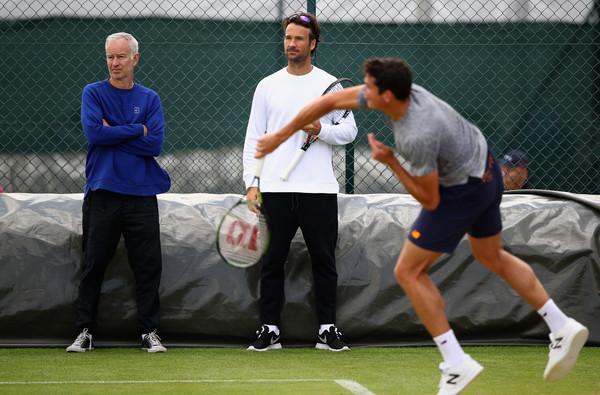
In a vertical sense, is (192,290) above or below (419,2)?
below

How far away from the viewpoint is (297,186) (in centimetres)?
473

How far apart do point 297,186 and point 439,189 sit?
137cm

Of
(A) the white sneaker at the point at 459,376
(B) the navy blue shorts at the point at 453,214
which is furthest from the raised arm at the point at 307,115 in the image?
(A) the white sneaker at the point at 459,376

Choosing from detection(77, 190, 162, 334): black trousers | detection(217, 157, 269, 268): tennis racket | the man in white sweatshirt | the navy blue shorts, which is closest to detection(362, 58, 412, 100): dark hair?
the navy blue shorts

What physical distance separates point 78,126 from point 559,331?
3543mm

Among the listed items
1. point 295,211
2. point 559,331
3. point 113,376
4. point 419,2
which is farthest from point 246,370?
point 419,2

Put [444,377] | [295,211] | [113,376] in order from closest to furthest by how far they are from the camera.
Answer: [444,377] → [113,376] → [295,211]

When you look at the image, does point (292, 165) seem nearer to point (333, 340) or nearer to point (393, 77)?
point (333, 340)

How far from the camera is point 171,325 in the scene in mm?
4988

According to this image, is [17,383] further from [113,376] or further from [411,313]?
[411,313]

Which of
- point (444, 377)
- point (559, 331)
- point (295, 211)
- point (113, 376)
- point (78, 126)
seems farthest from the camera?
point (78, 126)

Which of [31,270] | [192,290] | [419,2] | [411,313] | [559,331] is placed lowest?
[31,270]

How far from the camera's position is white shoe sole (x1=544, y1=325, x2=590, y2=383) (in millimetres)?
3545

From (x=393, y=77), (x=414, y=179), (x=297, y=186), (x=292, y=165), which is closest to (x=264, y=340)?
(x=297, y=186)
